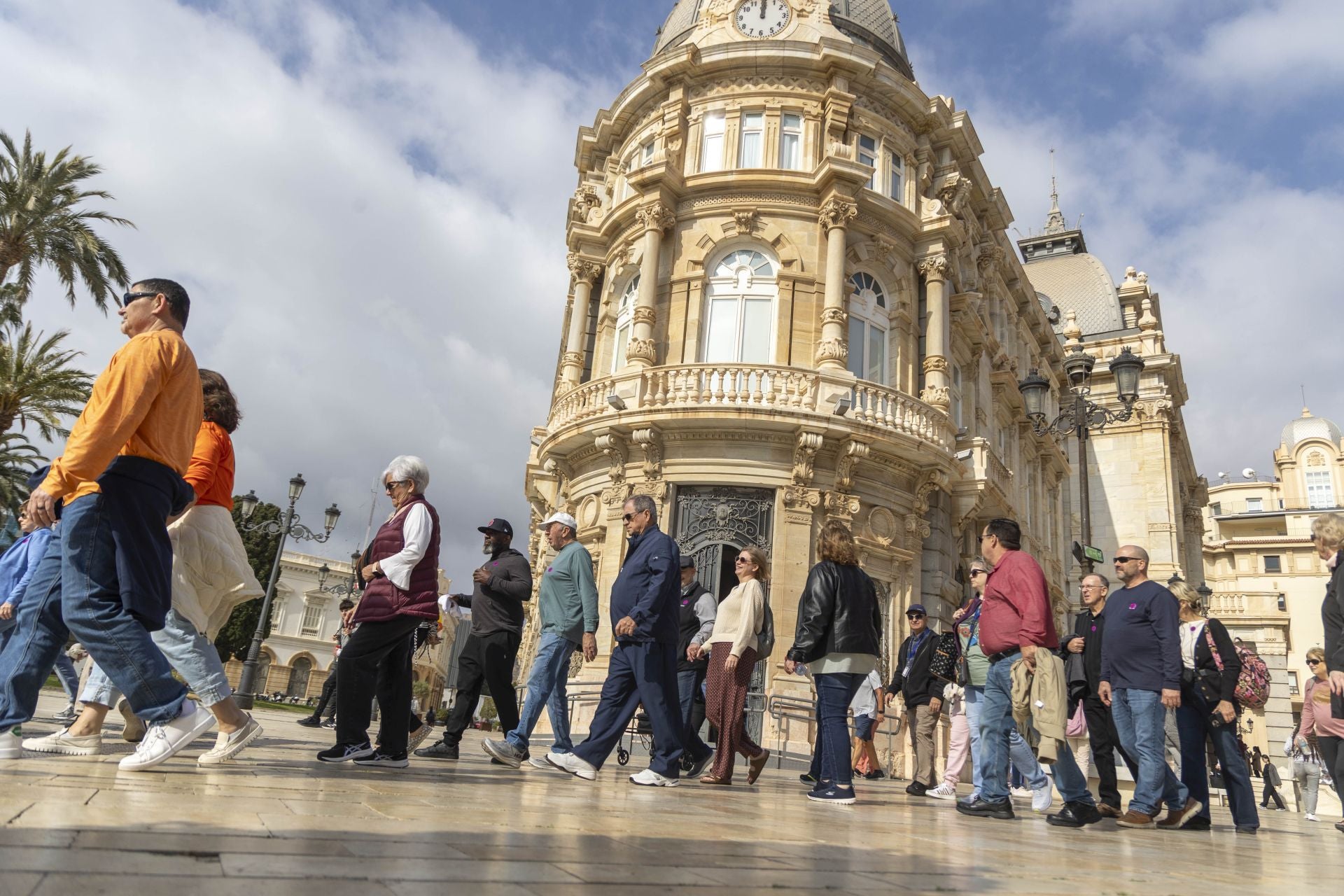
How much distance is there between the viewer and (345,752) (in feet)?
20.4

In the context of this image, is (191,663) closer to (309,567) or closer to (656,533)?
(656,533)

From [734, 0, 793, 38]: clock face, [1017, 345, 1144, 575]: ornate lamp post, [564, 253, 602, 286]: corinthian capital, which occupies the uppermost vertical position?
[734, 0, 793, 38]: clock face

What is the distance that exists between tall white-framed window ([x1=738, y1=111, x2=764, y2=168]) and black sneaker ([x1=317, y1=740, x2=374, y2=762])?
1578cm

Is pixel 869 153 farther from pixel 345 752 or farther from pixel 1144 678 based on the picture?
pixel 345 752

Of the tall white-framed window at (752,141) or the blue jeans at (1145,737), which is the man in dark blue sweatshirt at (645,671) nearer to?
the blue jeans at (1145,737)

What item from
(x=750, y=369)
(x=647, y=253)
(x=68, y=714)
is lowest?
(x=68, y=714)

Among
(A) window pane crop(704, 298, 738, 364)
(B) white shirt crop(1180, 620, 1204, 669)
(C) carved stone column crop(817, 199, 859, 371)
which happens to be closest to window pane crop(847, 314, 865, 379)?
(C) carved stone column crop(817, 199, 859, 371)

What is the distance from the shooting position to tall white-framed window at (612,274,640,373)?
1992cm

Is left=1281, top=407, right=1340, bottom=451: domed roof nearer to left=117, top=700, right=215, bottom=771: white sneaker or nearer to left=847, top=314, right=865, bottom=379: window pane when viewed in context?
left=847, top=314, right=865, bottom=379: window pane

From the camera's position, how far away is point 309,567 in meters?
73.9

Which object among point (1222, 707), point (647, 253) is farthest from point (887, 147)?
point (1222, 707)

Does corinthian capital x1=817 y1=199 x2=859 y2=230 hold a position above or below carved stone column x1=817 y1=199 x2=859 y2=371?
above

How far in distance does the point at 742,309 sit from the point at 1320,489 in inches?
2919

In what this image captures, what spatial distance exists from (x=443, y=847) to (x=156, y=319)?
3.35m
